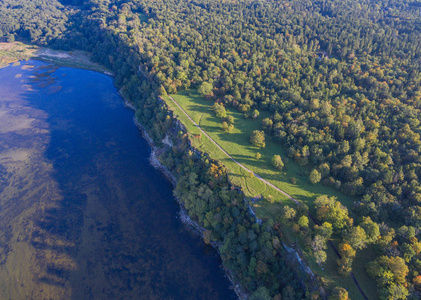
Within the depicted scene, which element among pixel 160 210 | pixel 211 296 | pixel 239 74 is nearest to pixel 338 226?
pixel 211 296

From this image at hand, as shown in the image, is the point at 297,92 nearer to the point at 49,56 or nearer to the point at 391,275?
the point at 391,275

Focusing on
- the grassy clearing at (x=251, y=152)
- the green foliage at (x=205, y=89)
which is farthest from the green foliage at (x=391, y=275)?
the green foliage at (x=205, y=89)

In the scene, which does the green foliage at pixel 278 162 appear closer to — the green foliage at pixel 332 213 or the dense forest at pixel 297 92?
the dense forest at pixel 297 92

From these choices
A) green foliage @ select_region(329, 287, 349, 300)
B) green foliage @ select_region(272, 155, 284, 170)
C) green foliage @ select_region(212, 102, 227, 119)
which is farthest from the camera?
green foliage @ select_region(212, 102, 227, 119)

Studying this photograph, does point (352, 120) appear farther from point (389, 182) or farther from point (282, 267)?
point (282, 267)

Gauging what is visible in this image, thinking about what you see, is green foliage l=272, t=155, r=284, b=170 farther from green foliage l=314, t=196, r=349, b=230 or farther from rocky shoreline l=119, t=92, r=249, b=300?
rocky shoreline l=119, t=92, r=249, b=300

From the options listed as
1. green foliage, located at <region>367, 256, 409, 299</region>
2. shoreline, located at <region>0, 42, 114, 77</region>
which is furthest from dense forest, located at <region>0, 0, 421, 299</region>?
shoreline, located at <region>0, 42, 114, 77</region>

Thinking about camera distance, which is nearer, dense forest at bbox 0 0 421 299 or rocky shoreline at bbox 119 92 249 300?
dense forest at bbox 0 0 421 299
